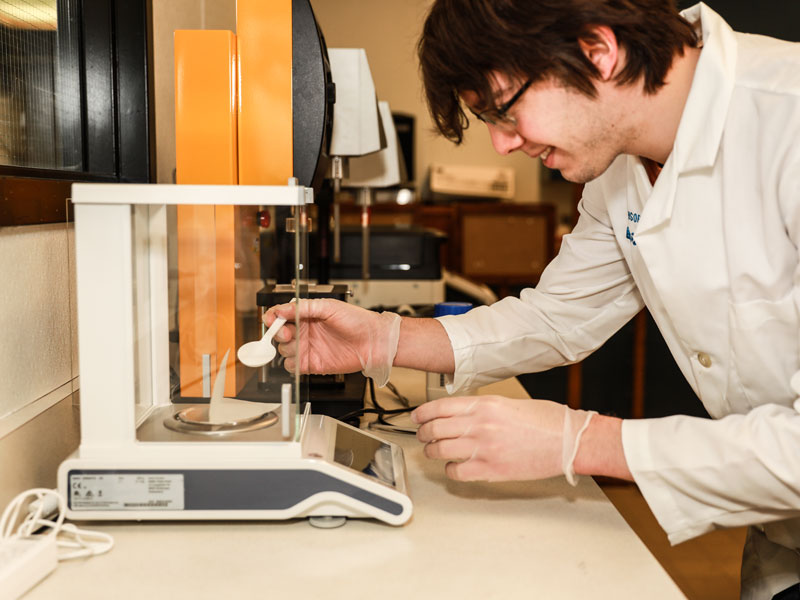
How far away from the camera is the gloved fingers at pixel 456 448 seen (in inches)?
35.7

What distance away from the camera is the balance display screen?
0.89 metres

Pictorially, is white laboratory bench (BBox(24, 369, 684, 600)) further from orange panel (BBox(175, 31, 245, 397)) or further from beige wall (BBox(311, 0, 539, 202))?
beige wall (BBox(311, 0, 539, 202))

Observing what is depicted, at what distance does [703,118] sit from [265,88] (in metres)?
0.57

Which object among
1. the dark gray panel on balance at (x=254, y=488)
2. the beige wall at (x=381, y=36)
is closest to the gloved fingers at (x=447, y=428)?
the dark gray panel on balance at (x=254, y=488)

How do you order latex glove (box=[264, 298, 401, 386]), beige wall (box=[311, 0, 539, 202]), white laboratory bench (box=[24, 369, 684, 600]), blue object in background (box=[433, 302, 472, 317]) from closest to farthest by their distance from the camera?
white laboratory bench (box=[24, 369, 684, 600])
latex glove (box=[264, 298, 401, 386])
blue object in background (box=[433, 302, 472, 317])
beige wall (box=[311, 0, 539, 202])

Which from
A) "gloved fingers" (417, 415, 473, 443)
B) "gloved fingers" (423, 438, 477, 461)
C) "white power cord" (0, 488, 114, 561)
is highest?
"gloved fingers" (417, 415, 473, 443)

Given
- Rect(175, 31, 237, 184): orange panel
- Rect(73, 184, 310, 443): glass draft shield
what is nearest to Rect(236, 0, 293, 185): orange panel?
Rect(175, 31, 237, 184): orange panel

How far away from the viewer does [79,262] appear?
839 mm

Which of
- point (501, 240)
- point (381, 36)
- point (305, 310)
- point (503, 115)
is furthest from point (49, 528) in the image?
point (381, 36)

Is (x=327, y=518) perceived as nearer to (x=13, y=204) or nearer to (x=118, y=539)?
(x=118, y=539)

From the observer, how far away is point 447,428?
3.02ft

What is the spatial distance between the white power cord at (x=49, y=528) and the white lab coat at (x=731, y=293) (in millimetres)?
572

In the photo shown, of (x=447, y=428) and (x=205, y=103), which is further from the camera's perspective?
(x=205, y=103)

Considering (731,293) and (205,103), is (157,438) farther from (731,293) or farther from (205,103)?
(731,293)
